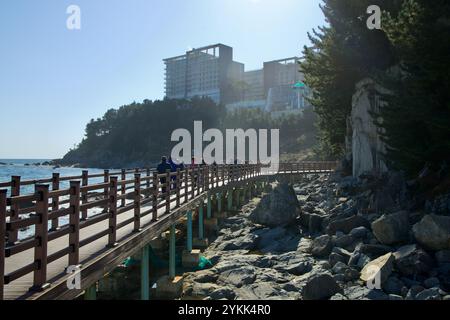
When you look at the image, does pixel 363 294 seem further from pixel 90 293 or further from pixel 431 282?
pixel 90 293

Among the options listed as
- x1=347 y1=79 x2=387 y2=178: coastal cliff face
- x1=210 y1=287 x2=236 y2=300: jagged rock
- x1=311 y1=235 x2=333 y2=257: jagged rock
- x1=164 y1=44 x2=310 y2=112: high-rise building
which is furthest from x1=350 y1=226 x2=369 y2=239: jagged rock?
x1=164 y1=44 x2=310 y2=112: high-rise building

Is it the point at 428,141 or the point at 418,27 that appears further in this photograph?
the point at 428,141

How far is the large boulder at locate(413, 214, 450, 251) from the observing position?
1049cm

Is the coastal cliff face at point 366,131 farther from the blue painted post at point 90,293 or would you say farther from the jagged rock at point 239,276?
the blue painted post at point 90,293

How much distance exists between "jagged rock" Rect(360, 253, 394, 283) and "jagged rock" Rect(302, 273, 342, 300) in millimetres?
878

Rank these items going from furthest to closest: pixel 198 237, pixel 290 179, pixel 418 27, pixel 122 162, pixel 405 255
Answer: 1. pixel 122 162
2. pixel 290 179
3. pixel 198 237
4. pixel 418 27
5. pixel 405 255

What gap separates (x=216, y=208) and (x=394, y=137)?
11.7m

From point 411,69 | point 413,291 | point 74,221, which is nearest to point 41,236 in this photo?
point 74,221

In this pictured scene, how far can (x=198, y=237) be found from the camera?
720 inches

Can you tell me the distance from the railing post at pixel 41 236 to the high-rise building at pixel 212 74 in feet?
548

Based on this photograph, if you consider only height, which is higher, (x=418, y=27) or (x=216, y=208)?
(x=418, y=27)

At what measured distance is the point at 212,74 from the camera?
18325 cm
